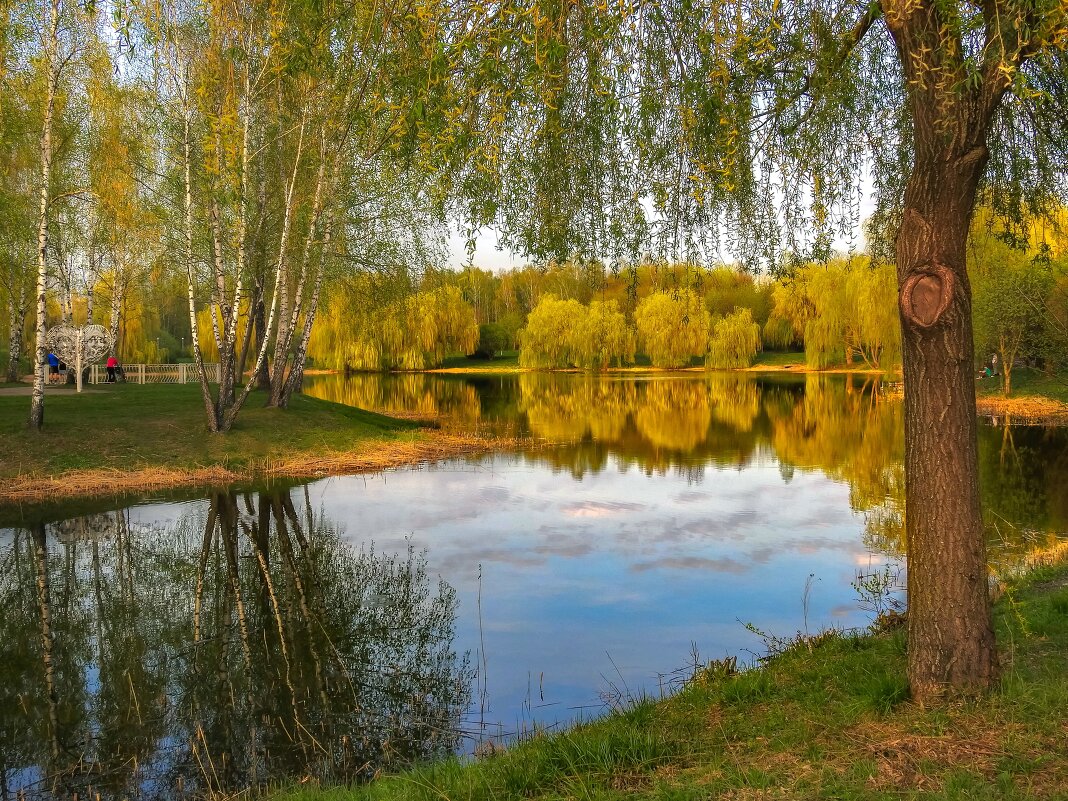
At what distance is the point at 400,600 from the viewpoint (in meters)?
9.12

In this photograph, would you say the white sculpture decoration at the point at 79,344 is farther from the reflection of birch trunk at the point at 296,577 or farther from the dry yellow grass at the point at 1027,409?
the dry yellow grass at the point at 1027,409

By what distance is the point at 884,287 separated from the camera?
4141 centimetres

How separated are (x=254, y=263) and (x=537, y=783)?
19.5m

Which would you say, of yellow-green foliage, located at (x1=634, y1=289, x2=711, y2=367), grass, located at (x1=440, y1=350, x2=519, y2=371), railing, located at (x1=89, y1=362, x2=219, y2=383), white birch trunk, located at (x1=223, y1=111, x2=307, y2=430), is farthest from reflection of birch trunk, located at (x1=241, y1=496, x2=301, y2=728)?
grass, located at (x1=440, y1=350, x2=519, y2=371)

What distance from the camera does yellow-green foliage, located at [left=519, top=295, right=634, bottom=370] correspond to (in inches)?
2283

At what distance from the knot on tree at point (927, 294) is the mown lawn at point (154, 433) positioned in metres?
15.0

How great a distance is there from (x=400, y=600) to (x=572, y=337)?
5134cm

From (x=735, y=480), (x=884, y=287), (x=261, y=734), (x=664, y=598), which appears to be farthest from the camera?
(x=884, y=287)

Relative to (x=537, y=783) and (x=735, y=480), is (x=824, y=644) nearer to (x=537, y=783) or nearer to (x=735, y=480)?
(x=537, y=783)

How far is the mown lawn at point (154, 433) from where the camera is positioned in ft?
53.6

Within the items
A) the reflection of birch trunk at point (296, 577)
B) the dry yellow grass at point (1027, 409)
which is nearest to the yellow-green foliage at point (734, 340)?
the dry yellow grass at point (1027, 409)

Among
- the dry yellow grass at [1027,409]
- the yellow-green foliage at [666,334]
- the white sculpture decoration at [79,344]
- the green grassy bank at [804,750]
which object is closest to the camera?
the green grassy bank at [804,750]

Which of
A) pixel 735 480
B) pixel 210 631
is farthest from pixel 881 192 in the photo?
pixel 735 480

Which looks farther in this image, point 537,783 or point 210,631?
point 210,631
